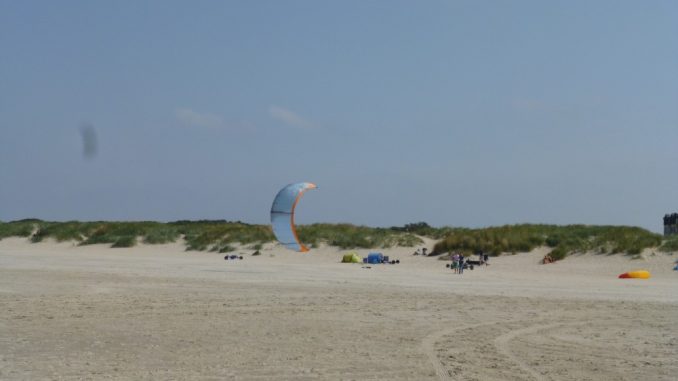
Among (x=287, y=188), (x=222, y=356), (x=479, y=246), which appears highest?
(x=287, y=188)

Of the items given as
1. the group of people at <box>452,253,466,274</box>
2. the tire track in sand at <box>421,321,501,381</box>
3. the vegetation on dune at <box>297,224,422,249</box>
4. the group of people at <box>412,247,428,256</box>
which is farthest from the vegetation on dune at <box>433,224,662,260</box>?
the tire track in sand at <box>421,321,501,381</box>

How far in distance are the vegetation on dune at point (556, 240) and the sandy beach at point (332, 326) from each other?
2.78 m

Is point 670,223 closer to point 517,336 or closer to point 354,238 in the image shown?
point 354,238

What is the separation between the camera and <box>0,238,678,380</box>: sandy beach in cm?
713

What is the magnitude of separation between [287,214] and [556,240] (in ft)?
28.3

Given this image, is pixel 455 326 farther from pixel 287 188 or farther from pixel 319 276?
pixel 287 188

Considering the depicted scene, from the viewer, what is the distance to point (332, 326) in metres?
9.77

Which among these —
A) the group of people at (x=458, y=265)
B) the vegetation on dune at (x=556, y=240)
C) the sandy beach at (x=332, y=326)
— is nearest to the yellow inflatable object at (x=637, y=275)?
the sandy beach at (x=332, y=326)

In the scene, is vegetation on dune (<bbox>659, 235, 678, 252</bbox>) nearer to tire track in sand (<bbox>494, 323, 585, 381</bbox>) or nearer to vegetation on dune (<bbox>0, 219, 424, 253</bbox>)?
vegetation on dune (<bbox>0, 219, 424, 253</bbox>)

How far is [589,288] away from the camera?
15.6 metres

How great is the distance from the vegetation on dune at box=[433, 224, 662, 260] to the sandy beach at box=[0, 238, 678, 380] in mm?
2779

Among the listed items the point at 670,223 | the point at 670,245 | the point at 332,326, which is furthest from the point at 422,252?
the point at 332,326

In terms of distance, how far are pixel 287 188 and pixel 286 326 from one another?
1804 centimetres

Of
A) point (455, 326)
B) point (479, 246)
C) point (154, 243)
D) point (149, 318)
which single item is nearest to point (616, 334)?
point (455, 326)
